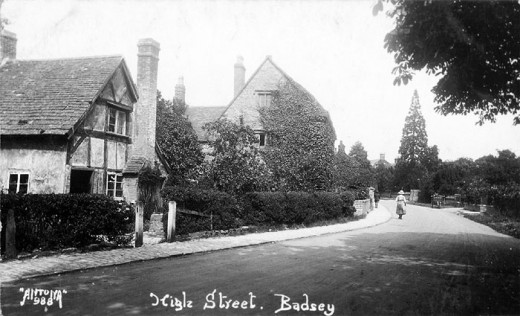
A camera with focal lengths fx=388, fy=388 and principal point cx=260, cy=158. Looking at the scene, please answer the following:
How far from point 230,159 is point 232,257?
868 cm

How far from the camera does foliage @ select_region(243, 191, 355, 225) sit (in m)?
16.1

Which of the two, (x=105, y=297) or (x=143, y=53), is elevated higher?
(x=143, y=53)

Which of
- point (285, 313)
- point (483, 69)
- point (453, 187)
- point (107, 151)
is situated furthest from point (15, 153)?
point (453, 187)

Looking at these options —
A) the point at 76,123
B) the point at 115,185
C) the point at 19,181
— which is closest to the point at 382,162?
the point at 115,185

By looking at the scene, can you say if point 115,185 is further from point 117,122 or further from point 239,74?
point 239,74

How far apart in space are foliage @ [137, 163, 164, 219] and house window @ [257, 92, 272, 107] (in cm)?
1523

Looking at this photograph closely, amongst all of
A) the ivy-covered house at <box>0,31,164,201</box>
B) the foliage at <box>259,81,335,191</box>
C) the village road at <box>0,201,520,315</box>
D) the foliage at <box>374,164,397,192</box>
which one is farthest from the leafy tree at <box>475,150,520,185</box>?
the ivy-covered house at <box>0,31,164,201</box>

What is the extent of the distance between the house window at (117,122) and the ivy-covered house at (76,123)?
0.15 ft

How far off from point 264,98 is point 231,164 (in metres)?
15.9

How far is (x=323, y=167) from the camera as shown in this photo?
82.9 ft

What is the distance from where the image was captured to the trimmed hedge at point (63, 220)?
9031 mm

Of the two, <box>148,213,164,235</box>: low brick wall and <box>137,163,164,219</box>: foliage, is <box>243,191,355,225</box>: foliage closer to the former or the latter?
<box>148,213,164,235</box>: low brick wall

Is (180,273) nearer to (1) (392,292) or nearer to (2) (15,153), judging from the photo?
(1) (392,292)

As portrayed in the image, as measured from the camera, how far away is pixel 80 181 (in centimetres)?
1708
